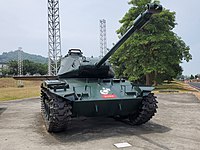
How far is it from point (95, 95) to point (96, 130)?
1.33 meters

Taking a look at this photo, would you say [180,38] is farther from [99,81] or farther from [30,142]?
[30,142]

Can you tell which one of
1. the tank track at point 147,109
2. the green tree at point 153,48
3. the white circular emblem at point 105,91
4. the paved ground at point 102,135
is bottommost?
the paved ground at point 102,135

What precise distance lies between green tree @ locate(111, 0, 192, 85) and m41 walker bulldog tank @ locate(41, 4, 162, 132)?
18603 mm

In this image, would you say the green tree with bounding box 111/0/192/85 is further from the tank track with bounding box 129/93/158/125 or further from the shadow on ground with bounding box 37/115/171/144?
the tank track with bounding box 129/93/158/125

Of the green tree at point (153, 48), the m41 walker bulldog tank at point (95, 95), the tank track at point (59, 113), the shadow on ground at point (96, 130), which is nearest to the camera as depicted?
the tank track at point (59, 113)

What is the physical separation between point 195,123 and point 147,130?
2452 millimetres

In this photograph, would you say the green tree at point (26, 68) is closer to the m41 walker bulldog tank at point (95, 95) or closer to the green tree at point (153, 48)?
the green tree at point (153, 48)

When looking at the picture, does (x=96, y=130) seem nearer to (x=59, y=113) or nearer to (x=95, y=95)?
(x=95, y=95)

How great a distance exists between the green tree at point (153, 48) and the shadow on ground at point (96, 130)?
722 inches

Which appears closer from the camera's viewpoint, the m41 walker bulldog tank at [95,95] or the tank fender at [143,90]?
the m41 walker bulldog tank at [95,95]

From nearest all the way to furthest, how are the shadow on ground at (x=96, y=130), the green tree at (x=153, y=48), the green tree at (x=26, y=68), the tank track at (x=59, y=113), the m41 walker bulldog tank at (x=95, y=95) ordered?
A: 1. the tank track at (x=59, y=113)
2. the m41 walker bulldog tank at (x=95, y=95)
3. the shadow on ground at (x=96, y=130)
4. the green tree at (x=153, y=48)
5. the green tree at (x=26, y=68)

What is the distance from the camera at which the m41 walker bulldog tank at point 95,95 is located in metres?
6.96

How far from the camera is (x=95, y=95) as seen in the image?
7594 millimetres

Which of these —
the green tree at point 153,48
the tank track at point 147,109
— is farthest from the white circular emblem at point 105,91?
the green tree at point 153,48
